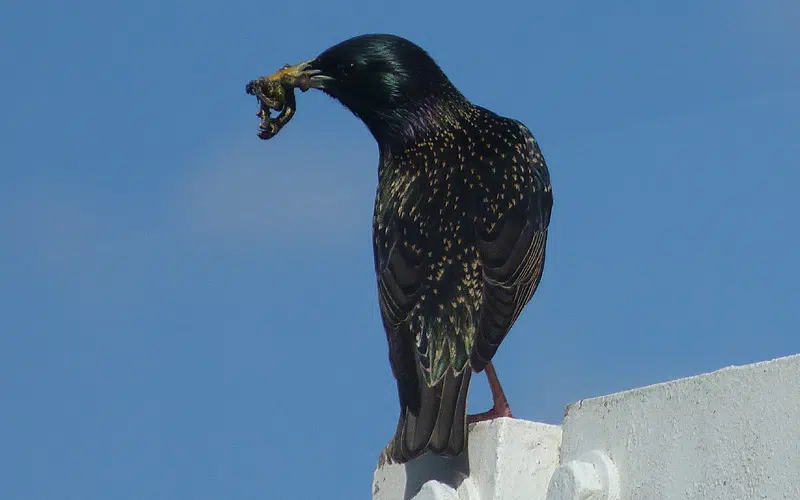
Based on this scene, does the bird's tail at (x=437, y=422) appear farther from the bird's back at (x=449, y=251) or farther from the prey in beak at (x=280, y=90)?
the prey in beak at (x=280, y=90)

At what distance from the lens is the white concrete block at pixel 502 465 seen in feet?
17.9

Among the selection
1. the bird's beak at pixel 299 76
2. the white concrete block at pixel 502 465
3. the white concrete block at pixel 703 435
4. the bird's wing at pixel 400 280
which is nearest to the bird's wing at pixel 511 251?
the bird's wing at pixel 400 280

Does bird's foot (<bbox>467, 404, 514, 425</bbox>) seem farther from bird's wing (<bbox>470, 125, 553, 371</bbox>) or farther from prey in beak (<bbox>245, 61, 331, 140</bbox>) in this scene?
prey in beak (<bbox>245, 61, 331, 140</bbox>)

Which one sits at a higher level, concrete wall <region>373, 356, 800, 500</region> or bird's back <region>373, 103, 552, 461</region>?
bird's back <region>373, 103, 552, 461</region>

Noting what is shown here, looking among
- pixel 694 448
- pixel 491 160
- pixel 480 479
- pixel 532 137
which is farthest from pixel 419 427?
pixel 532 137

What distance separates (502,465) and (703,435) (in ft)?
3.15

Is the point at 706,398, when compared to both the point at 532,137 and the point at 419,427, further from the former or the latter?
the point at 532,137

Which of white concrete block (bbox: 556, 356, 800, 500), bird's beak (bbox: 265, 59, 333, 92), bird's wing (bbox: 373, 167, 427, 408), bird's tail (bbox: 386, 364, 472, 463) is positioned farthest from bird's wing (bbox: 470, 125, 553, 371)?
bird's beak (bbox: 265, 59, 333, 92)

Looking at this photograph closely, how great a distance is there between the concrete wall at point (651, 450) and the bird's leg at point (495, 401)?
437 mm

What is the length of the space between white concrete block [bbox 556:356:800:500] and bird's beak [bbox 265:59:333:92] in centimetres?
300

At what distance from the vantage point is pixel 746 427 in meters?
4.61

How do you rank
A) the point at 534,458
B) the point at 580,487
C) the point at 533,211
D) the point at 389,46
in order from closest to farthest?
1. the point at 580,487
2. the point at 534,458
3. the point at 533,211
4. the point at 389,46

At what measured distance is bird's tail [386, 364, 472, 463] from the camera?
5652 mm

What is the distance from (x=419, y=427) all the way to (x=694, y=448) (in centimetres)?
134
